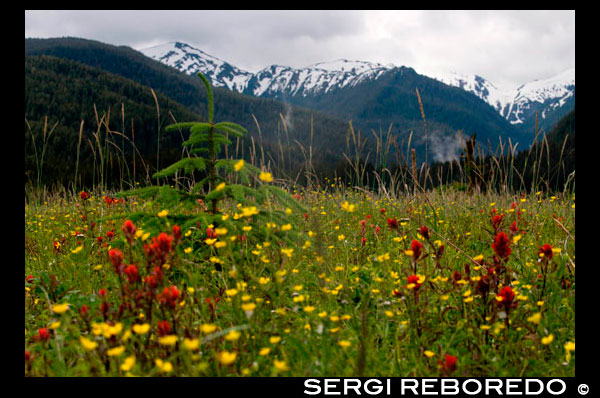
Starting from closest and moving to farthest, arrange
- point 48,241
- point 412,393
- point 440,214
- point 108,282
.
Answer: point 412,393
point 108,282
point 48,241
point 440,214

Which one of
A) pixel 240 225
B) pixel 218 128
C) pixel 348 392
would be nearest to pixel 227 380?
pixel 348 392

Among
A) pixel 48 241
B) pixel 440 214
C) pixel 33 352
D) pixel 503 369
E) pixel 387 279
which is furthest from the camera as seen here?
pixel 440 214

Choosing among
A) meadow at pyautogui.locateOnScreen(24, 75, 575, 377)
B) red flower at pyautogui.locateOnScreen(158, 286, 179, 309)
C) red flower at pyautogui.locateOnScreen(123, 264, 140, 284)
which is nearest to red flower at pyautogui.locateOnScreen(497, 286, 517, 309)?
meadow at pyautogui.locateOnScreen(24, 75, 575, 377)

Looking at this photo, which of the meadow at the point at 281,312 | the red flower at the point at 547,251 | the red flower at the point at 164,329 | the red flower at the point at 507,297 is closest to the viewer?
the red flower at the point at 164,329

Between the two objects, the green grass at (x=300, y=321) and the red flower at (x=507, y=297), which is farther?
the red flower at (x=507, y=297)

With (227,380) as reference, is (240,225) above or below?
above

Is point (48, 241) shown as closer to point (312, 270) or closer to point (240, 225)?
point (240, 225)

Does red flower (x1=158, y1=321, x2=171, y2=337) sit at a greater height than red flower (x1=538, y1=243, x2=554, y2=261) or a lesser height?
lesser

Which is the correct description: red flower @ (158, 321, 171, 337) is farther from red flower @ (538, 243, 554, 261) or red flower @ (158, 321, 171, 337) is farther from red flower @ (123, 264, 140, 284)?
red flower @ (538, 243, 554, 261)

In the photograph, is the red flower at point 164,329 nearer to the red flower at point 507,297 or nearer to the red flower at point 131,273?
the red flower at point 131,273

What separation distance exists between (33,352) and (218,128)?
1.95 meters

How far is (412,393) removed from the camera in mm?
1569

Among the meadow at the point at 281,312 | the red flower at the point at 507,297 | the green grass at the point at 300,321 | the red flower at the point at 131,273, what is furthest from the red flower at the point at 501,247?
the red flower at the point at 131,273
